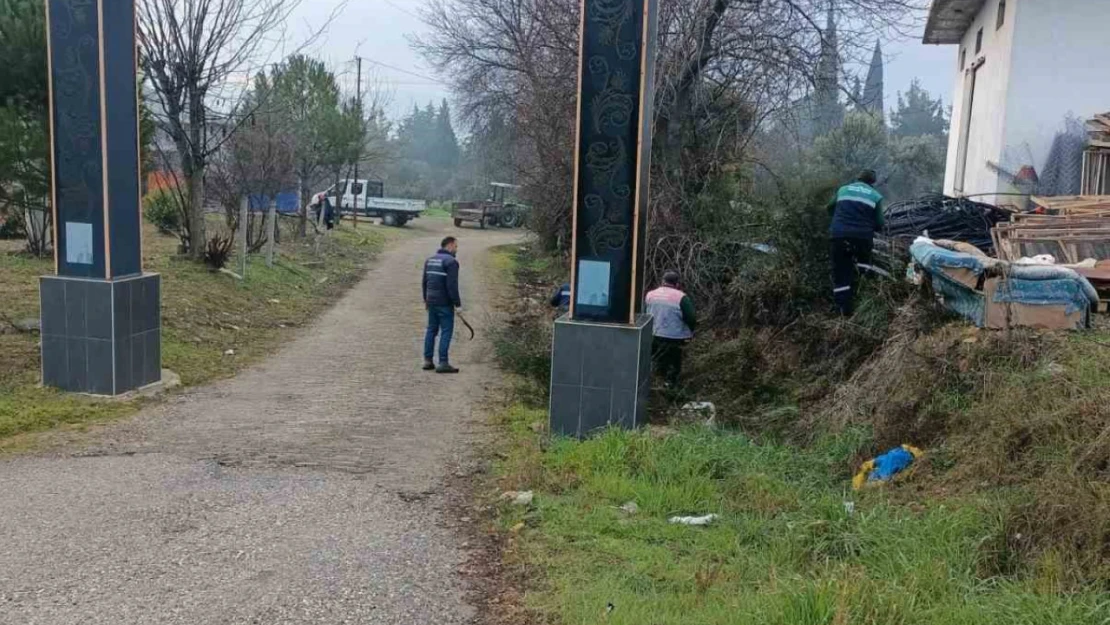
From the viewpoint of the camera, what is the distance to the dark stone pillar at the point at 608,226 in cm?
705

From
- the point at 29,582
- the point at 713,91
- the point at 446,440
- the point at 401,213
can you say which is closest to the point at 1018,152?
the point at 713,91

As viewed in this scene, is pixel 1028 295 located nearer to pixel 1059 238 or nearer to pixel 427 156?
pixel 1059 238

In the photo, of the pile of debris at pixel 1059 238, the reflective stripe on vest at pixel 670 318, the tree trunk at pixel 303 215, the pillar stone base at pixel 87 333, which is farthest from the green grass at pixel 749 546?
the tree trunk at pixel 303 215

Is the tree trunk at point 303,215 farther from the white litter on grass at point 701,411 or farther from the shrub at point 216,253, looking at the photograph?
the white litter on grass at point 701,411

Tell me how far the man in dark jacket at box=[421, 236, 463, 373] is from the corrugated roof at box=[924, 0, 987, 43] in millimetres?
10852

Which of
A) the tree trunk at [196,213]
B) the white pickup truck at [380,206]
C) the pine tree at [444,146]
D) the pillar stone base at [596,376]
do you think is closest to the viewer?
the pillar stone base at [596,376]

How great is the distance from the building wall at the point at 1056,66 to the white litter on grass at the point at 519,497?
35.2ft

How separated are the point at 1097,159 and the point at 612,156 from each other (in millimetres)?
8192

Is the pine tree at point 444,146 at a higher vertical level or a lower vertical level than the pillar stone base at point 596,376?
higher

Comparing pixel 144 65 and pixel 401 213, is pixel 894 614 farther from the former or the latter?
pixel 401 213

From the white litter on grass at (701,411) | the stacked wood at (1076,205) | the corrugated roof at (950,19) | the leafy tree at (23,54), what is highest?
the corrugated roof at (950,19)

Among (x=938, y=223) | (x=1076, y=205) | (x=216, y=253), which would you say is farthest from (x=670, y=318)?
(x=216, y=253)

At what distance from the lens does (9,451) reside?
672 cm

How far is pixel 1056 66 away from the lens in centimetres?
1325
